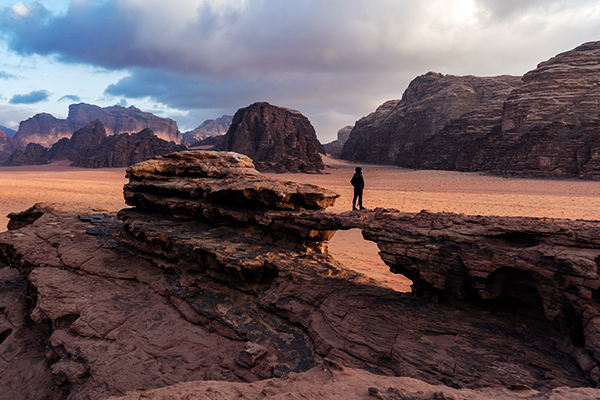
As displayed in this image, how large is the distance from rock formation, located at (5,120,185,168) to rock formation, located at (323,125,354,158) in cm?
6624

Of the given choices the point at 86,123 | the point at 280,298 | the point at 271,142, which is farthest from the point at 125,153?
the point at 86,123

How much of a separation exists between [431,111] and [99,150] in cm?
8456

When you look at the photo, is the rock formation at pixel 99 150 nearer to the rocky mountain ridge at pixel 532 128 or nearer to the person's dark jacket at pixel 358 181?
the rocky mountain ridge at pixel 532 128

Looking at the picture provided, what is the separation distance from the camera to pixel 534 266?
3.33 metres

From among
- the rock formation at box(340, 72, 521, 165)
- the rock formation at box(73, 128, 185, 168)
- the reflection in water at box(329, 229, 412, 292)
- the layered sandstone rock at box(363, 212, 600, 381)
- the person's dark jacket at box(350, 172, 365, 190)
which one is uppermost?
the rock formation at box(340, 72, 521, 165)

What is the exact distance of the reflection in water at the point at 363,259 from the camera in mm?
7096

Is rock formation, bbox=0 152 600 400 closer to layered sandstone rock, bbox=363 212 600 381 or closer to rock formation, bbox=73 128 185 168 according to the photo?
layered sandstone rock, bbox=363 212 600 381

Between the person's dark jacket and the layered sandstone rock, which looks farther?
the person's dark jacket

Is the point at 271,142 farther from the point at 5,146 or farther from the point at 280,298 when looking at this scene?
the point at 5,146

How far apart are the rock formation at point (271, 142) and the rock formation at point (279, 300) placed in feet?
143

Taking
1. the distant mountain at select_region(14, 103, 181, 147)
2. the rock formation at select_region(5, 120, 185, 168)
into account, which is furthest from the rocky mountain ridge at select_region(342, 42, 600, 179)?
the distant mountain at select_region(14, 103, 181, 147)

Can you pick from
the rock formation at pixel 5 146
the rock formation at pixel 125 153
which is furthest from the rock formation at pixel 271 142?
the rock formation at pixel 5 146

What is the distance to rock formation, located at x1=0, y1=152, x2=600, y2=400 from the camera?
10.8 feet

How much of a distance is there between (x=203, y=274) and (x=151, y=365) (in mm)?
1892
